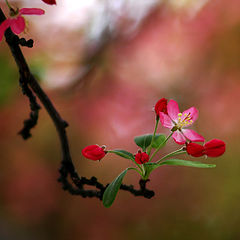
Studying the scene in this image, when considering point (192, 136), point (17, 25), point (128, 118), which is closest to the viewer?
point (17, 25)

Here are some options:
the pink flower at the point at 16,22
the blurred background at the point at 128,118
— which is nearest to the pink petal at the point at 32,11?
the pink flower at the point at 16,22

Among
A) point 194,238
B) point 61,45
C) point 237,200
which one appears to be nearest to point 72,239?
point 194,238

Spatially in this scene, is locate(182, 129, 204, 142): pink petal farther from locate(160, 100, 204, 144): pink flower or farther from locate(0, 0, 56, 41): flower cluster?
locate(0, 0, 56, 41): flower cluster

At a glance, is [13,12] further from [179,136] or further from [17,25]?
[179,136]

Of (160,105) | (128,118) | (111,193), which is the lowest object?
(111,193)

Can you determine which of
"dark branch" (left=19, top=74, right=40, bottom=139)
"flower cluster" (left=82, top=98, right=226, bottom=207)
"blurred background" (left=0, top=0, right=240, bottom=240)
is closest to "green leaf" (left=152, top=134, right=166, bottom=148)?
"flower cluster" (left=82, top=98, right=226, bottom=207)

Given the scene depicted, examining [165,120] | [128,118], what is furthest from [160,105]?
[128,118]

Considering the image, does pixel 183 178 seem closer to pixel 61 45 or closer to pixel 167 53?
pixel 167 53
